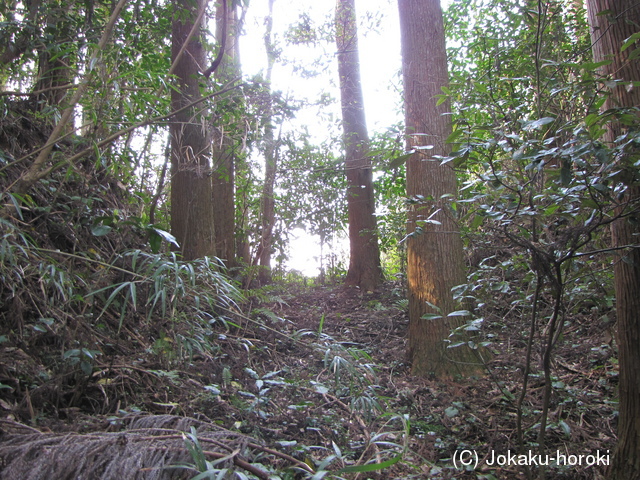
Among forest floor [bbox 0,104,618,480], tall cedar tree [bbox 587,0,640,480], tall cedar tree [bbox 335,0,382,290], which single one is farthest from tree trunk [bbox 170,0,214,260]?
tall cedar tree [bbox 587,0,640,480]

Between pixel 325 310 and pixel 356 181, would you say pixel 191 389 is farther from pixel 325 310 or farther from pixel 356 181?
pixel 356 181

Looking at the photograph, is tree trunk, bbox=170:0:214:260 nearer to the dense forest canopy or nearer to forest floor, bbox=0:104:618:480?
the dense forest canopy

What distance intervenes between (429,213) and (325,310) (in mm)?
2833

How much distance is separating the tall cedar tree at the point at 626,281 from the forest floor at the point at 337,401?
0.83ft

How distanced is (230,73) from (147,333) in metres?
4.50

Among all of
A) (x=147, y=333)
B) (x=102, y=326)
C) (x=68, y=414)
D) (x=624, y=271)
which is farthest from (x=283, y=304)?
(x=624, y=271)

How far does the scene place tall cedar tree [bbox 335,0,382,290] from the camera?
24.7 feet

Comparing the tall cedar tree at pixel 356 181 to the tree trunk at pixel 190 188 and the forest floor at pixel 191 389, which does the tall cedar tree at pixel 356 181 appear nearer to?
the tree trunk at pixel 190 188

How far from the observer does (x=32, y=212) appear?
331cm

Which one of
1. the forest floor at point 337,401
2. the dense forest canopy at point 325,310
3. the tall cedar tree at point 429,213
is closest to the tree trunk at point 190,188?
the dense forest canopy at point 325,310

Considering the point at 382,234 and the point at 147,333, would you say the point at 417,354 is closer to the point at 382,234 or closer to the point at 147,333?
the point at 147,333

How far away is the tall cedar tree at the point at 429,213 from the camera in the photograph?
4031 mm

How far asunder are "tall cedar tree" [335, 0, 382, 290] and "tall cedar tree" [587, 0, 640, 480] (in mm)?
5261

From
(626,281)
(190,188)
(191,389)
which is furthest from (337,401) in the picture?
(190,188)
